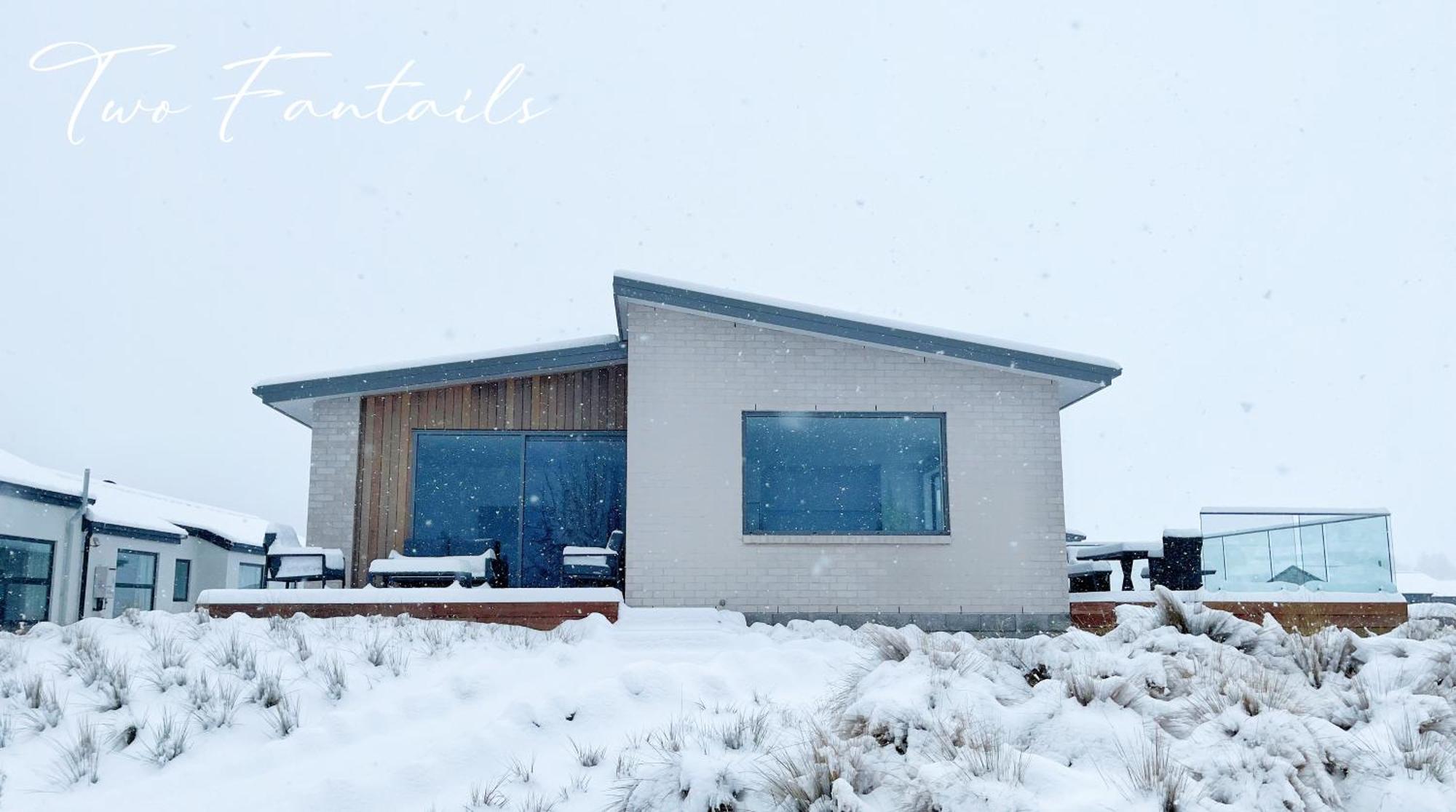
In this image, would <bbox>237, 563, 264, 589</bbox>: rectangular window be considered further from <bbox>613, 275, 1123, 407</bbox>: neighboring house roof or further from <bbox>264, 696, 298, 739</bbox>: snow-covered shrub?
<bbox>264, 696, 298, 739</bbox>: snow-covered shrub

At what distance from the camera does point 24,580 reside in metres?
16.7

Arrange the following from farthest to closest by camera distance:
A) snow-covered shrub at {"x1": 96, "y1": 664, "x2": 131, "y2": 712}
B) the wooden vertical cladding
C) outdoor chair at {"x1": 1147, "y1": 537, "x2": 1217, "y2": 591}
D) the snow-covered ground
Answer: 1. the wooden vertical cladding
2. outdoor chair at {"x1": 1147, "y1": 537, "x2": 1217, "y2": 591}
3. snow-covered shrub at {"x1": 96, "y1": 664, "x2": 131, "y2": 712}
4. the snow-covered ground

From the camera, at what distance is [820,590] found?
9.26 m

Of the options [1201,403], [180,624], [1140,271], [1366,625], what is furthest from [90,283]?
[1140,271]

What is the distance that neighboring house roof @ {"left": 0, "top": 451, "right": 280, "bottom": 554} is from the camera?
57.2ft

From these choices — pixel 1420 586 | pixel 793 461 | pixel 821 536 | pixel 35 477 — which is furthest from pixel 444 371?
pixel 1420 586

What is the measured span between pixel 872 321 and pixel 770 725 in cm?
605

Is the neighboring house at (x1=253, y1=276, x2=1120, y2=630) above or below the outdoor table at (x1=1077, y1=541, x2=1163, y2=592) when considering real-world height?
above

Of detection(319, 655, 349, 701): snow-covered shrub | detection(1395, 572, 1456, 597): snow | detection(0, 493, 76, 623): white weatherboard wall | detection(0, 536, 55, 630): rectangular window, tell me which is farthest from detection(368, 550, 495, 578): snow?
detection(1395, 572, 1456, 597): snow

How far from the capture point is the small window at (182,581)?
73.8 ft

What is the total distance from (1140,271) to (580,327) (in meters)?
56.7

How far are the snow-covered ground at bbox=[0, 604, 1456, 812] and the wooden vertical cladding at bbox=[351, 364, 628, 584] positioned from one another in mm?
4479

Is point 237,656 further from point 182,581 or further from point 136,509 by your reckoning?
point 182,581

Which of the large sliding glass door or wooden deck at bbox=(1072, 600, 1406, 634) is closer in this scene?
wooden deck at bbox=(1072, 600, 1406, 634)
